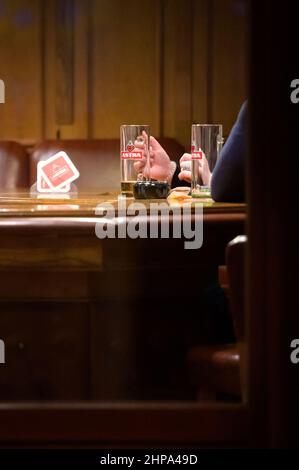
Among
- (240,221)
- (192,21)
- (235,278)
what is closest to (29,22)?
(192,21)

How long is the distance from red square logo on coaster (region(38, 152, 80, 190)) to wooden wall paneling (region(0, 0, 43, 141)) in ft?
7.43

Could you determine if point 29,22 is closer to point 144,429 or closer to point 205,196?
point 205,196

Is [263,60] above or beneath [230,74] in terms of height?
beneath

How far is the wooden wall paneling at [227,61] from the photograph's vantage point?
4.93 m

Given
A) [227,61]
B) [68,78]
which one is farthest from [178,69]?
[68,78]

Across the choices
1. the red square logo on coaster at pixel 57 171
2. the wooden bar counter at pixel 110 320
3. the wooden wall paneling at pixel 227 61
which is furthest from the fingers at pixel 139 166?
the wooden wall paneling at pixel 227 61

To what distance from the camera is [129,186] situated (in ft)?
9.30

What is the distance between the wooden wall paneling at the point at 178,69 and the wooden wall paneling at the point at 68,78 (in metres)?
0.47

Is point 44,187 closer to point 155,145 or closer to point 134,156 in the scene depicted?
point 134,156

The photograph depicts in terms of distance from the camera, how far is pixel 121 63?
16.6 ft

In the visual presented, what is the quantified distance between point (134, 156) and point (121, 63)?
2.38m

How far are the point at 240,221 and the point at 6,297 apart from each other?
2.39ft

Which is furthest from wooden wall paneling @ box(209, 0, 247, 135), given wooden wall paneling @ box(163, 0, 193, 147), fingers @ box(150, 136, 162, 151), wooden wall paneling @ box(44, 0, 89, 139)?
fingers @ box(150, 136, 162, 151)

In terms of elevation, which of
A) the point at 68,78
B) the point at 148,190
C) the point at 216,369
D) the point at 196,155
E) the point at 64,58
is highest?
the point at 64,58
